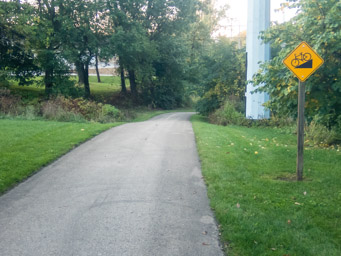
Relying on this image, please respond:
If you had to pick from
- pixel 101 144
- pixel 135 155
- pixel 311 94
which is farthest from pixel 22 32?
pixel 311 94

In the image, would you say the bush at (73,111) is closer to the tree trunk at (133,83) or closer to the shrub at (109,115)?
the shrub at (109,115)

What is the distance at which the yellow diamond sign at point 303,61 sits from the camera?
763 centimetres

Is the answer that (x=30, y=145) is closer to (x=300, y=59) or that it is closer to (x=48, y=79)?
(x=300, y=59)

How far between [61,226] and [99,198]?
1363 millimetres

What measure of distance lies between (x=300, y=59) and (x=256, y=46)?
1567 cm

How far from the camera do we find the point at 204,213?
5930 millimetres

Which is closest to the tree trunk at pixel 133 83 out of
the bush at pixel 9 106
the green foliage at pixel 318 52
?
the bush at pixel 9 106

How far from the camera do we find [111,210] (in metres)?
6.01

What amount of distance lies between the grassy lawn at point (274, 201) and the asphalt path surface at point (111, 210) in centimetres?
30

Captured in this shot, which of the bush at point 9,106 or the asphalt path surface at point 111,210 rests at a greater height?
the bush at point 9,106

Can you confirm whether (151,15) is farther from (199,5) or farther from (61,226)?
(61,226)

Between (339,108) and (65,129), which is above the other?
(339,108)

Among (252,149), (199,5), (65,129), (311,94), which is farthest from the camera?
(199,5)

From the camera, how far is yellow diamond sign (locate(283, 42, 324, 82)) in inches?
301
